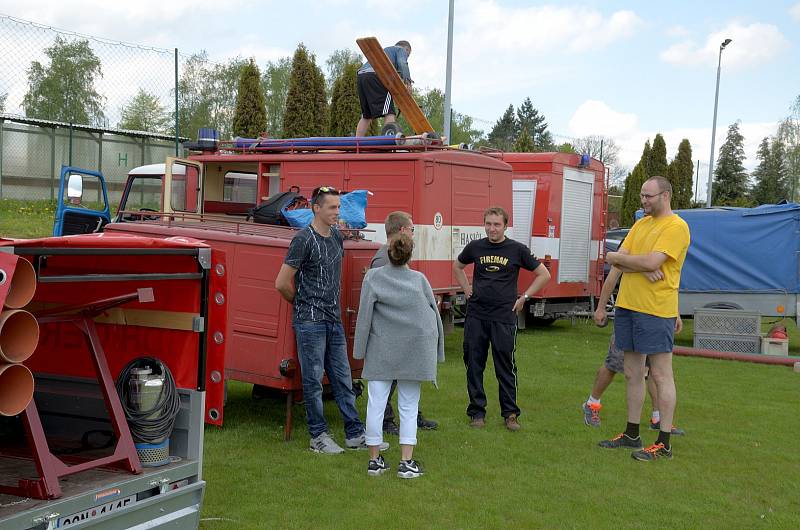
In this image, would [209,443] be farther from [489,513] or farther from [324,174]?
[324,174]

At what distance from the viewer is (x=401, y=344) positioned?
6.06 meters

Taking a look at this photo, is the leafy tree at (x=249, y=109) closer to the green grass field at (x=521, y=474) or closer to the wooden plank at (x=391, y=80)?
the wooden plank at (x=391, y=80)

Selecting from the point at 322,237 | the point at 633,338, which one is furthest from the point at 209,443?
the point at 633,338

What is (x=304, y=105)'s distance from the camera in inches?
940

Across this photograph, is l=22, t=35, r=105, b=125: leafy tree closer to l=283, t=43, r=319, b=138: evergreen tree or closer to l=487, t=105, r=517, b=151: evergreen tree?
l=283, t=43, r=319, b=138: evergreen tree

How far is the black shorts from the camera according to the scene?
1143 cm

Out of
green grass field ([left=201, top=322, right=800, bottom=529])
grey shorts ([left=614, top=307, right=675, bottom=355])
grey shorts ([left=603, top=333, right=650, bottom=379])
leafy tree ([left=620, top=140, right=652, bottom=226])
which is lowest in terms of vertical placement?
green grass field ([left=201, top=322, right=800, bottom=529])

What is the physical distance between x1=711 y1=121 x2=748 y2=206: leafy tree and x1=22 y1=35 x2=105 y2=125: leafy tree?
49607mm

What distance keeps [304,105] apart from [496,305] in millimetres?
17244

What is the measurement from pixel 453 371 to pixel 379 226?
6.55 feet

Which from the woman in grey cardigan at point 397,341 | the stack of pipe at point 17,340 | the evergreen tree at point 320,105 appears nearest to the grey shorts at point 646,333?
the woman in grey cardigan at point 397,341

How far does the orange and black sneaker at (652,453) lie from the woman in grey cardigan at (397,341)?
186cm

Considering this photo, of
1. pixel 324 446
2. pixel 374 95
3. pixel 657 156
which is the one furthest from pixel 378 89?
pixel 657 156

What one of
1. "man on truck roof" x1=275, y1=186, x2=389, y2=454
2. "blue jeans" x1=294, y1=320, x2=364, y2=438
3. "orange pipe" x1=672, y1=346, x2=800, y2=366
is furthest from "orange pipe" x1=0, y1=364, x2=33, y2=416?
"orange pipe" x1=672, y1=346, x2=800, y2=366
